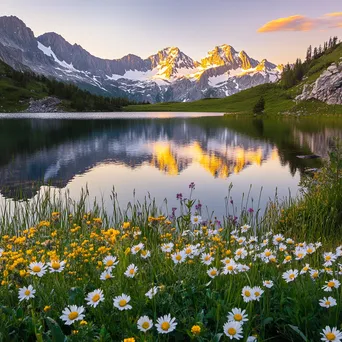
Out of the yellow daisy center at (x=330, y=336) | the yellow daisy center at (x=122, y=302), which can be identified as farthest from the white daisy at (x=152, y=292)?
the yellow daisy center at (x=330, y=336)

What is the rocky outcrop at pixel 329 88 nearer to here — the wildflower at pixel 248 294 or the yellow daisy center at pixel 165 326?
the wildflower at pixel 248 294

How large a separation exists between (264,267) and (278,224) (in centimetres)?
831

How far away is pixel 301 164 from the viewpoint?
36.9m

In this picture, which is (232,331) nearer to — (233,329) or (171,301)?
(233,329)

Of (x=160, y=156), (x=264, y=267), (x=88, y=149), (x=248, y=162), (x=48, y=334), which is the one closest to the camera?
(x=48, y=334)

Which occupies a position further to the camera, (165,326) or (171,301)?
(171,301)

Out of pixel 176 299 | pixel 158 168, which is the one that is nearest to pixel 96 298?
pixel 176 299

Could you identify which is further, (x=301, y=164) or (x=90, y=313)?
(x=301, y=164)

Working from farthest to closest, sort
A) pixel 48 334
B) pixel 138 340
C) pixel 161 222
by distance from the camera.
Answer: pixel 161 222, pixel 48 334, pixel 138 340

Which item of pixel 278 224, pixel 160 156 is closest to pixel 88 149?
pixel 160 156

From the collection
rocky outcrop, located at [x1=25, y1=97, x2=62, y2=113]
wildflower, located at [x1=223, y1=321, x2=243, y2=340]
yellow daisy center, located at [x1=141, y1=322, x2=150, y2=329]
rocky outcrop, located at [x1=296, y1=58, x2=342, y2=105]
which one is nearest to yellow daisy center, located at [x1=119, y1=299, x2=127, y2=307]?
yellow daisy center, located at [x1=141, y1=322, x2=150, y2=329]

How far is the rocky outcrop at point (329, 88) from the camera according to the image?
524 ft

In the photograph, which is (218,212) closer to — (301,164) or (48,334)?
(48,334)

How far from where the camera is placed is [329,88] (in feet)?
536
